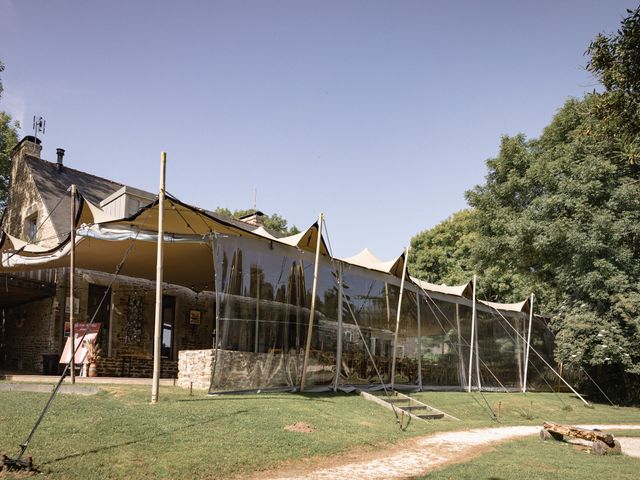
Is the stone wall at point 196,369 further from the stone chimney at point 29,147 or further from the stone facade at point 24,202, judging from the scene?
the stone chimney at point 29,147

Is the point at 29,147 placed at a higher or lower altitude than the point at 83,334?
higher

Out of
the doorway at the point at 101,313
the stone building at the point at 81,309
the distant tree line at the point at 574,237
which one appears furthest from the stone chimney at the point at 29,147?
the distant tree line at the point at 574,237

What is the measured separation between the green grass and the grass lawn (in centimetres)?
162

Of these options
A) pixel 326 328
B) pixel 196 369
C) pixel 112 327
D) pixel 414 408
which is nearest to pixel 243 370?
pixel 196 369

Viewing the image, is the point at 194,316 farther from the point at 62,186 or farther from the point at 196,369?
the point at 62,186

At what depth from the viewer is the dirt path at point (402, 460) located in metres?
6.44

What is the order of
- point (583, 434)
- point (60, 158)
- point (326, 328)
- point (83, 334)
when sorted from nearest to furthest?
point (583, 434) < point (83, 334) < point (326, 328) < point (60, 158)

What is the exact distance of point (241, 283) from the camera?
1123 cm

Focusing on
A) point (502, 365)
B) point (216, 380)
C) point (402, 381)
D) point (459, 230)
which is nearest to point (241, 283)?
point (216, 380)

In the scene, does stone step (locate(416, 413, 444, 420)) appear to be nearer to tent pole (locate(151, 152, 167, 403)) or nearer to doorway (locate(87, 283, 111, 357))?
tent pole (locate(151, 152, 167, 403))

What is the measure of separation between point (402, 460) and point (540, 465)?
6.02 feet

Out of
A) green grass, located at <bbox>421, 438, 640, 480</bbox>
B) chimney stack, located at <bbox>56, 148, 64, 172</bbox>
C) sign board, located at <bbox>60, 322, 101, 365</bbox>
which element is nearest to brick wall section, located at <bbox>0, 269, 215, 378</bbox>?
sign board, located at <bbox>60, 322, 101, 365</bbox>

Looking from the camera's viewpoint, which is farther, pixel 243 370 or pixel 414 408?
pixel 414 408

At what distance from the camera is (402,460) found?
24.5ft
